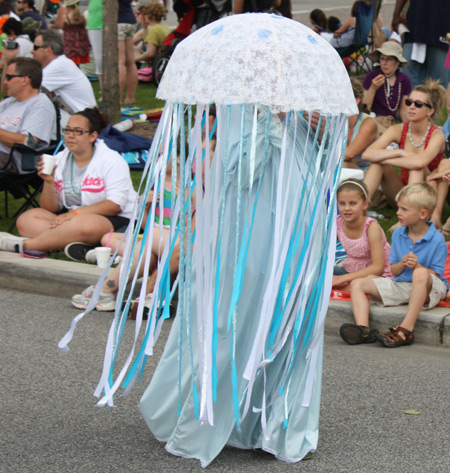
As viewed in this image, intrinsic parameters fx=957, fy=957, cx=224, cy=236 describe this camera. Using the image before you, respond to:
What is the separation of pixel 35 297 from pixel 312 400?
3.61 m

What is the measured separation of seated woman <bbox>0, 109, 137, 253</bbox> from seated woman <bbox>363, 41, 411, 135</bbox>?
332 centimetres

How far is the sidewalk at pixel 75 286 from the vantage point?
625cm

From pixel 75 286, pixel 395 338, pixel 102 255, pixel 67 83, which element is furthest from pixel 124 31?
pixel 395 338

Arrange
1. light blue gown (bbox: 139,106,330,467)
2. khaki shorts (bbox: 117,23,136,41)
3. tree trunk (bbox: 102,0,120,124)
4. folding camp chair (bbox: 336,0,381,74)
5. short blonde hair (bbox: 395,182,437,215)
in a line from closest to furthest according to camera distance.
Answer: light blue gown (bbox: 139,106,330,467)
short blonde hair (bbox: 395,182,437,215)
tree trunk (bbox: 102,0,120,124)
khaki shorts (bbox: 117,23,136,41)
folding camp chair (bbox: 336,0,381,74)

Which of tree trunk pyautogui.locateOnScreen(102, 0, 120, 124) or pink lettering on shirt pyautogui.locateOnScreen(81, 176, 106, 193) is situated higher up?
tree trunk pyautogui.locateOnScreen(102, 0, 120, 124)

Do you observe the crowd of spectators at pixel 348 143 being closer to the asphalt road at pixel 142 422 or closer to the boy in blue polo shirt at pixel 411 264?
the boy in blue polo shirt at pixel 411 264

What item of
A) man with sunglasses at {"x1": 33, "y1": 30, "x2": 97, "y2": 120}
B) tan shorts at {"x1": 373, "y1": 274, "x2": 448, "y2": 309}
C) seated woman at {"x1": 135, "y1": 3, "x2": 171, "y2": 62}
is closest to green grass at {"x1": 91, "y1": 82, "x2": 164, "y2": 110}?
seated woman at {"x1": 135, "y1": 3, "x2": 171, "y2": 62}

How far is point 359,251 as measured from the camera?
676 cm

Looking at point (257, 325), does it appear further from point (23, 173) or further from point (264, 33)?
point (23, 173)

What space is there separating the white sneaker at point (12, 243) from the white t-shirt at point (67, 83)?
2578 millimetres

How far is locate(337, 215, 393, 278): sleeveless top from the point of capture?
22.1 ft

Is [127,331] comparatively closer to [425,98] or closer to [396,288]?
[396,288]

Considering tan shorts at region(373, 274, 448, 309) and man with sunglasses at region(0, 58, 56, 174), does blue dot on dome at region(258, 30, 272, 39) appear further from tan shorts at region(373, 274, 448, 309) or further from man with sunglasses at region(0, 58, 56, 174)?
man with sunglasses at region(0, 58, 56, 174)

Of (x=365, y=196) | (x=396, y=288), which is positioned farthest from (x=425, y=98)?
(x=396, y=288)
